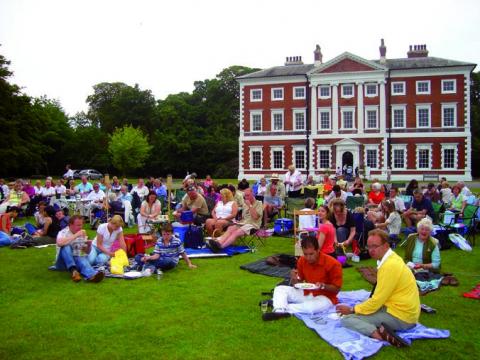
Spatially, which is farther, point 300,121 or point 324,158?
point 300,121

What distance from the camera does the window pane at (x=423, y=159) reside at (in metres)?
40.2

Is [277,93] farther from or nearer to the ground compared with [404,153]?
farther from the ground

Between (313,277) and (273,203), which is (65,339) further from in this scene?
(273,203)

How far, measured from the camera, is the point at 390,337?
16.0 ft

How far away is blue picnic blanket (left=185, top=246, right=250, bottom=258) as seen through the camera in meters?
9.80

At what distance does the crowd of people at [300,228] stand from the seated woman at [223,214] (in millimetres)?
25

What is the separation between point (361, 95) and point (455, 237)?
1278 inches

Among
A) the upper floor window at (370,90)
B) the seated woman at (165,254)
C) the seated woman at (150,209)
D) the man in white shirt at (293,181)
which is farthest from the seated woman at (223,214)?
the upper floor window at (370,90)

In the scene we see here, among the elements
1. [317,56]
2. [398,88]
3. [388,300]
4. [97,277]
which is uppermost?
[317,56]

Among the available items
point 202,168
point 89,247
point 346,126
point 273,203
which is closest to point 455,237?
point 273,203

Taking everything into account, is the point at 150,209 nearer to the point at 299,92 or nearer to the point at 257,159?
the point at 257,159

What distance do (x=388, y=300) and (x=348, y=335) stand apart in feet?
1.96

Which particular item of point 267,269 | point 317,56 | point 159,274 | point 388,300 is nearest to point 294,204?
point 267,269

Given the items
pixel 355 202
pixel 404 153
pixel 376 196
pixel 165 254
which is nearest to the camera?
pixel 165 254
